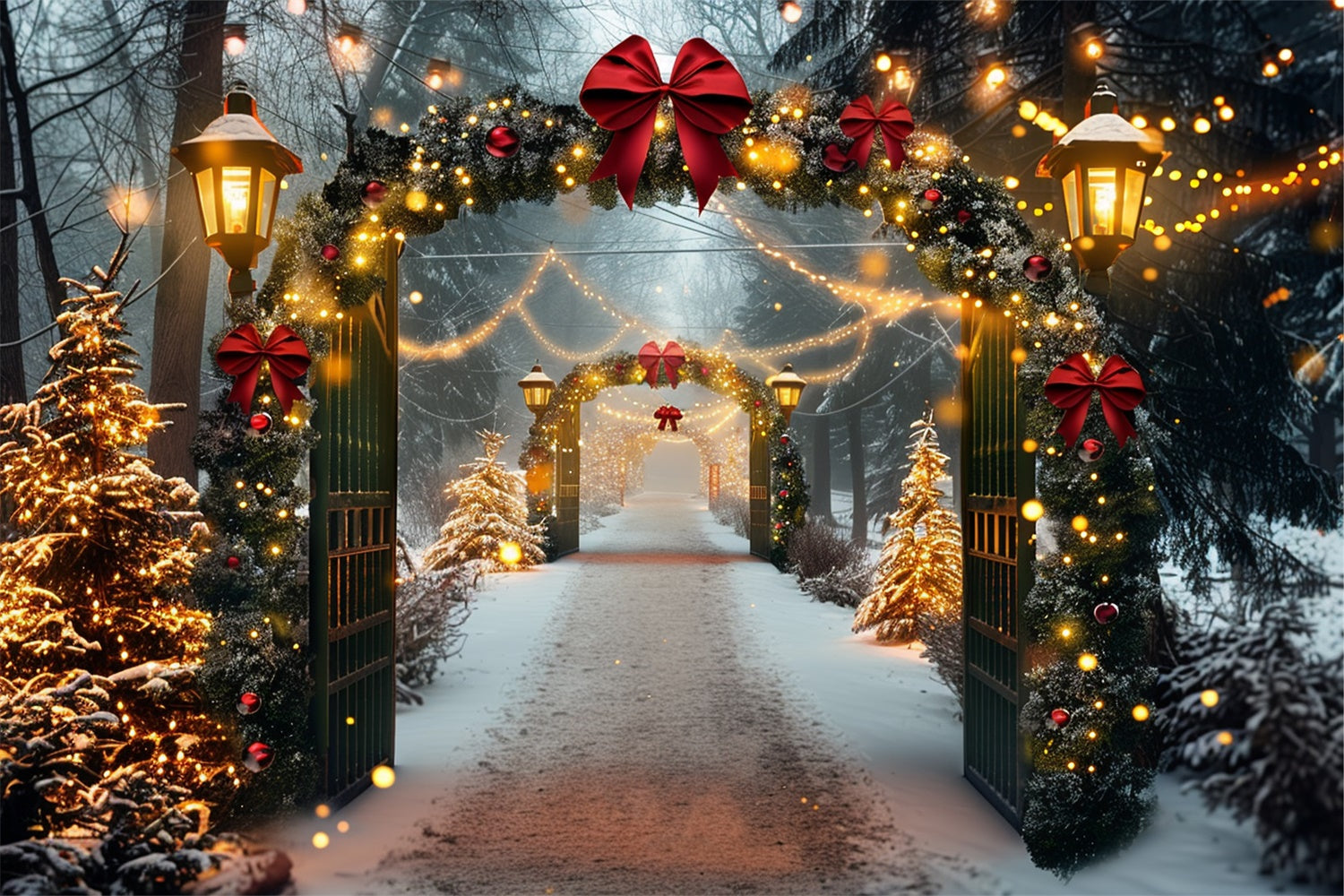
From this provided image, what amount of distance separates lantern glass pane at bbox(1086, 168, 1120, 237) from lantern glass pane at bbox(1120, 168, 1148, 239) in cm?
6

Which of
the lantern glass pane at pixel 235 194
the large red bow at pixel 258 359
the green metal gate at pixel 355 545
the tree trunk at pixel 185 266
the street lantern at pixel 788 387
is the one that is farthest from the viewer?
the street lantern at pixel 788 387

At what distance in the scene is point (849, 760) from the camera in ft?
24.4

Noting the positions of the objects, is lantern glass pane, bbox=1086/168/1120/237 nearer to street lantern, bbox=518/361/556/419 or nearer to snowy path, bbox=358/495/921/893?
snowy path, bbox=358/495/921/893

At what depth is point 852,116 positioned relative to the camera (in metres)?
6.04

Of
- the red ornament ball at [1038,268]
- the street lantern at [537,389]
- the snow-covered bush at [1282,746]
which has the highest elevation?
the street lantern at [537,389]

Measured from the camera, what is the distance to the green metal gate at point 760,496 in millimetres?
22656

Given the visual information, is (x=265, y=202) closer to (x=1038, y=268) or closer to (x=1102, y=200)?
(x=1038, y=268)

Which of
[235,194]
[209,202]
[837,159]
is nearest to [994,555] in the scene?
[837,159]

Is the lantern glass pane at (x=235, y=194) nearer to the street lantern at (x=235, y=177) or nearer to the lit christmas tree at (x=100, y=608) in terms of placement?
the street lantern at (x=235, y=177)

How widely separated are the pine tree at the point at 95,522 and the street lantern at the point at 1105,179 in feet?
16.5

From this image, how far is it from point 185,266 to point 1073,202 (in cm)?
786

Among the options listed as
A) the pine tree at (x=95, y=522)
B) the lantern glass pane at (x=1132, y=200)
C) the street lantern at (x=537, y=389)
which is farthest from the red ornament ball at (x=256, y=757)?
the street lantern at (x=537, y=389)

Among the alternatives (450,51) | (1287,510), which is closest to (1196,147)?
(1287,510)

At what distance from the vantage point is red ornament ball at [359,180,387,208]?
6.09 meters
